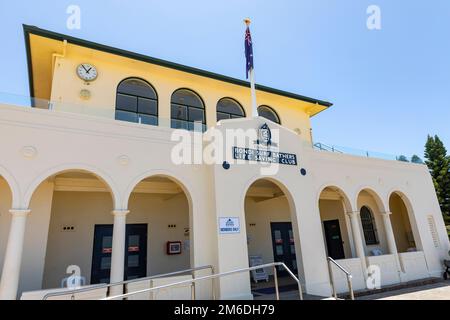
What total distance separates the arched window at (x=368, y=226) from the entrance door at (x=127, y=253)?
1107 cm

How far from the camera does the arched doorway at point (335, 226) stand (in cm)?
1463

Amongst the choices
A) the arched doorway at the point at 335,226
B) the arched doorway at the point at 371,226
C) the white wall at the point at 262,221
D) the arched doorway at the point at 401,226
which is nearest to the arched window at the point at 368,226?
the arched doorway at the point at 371,226

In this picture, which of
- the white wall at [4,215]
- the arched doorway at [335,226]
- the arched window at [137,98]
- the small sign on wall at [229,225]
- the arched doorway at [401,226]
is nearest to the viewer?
the white wall at [4,215]

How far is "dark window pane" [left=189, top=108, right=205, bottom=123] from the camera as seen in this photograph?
1287cm

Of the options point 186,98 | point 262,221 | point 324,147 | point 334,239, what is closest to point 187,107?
point 186,98

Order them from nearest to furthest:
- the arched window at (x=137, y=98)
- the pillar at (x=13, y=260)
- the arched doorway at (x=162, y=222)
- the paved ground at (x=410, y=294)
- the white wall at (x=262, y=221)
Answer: the pillar at (x=13, y=260) < the paved ground at (x=410, y=294) < the arched doorway at (x=162, y=222) < the arched window at (x=137, y=98) < the white wall at (x=262, y=221)

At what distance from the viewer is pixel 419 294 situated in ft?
32.7

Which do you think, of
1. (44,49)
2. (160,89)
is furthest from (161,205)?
(44,49)

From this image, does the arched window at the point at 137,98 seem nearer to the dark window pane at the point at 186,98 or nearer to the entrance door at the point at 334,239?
the dark window pane at the point at 186,98

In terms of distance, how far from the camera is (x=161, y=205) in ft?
39.8

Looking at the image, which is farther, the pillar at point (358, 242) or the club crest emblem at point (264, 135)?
the pillar at point (358, 242)

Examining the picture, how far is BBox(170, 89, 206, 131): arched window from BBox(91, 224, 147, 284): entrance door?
15.7 feet

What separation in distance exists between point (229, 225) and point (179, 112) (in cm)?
599

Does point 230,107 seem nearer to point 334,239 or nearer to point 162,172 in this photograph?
point 162,172
